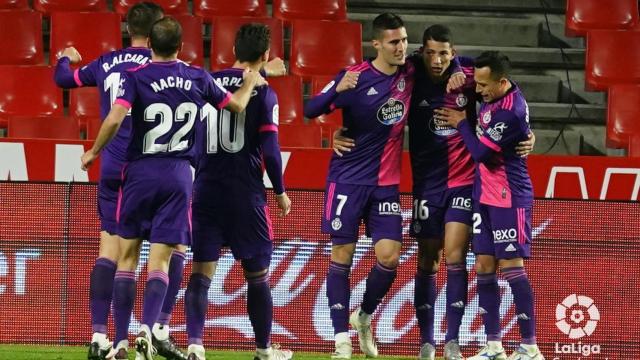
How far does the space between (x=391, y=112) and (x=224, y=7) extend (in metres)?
5.25

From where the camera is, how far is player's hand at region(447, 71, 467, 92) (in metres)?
8.62

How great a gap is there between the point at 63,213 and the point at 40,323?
0.79 metres

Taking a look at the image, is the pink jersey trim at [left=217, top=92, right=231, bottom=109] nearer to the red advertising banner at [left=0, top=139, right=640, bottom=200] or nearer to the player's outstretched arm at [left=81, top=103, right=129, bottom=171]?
the player's outstretched arm at [left=81, top=103, right=129, bottom=171]

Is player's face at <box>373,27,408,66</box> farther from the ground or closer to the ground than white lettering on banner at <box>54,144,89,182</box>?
farther from the ground

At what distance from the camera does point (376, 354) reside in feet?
29.9

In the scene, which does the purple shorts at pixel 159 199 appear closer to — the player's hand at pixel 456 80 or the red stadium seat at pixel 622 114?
the player's hand at pixel 456 80

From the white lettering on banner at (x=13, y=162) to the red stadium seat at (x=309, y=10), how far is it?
168 inches

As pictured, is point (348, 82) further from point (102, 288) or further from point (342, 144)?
point (102, 288)

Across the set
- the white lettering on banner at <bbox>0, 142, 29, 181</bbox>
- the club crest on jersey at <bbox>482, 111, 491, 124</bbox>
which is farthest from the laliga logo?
the white lettering on banner at <bbox>0, 142, 29, 181</bbox>

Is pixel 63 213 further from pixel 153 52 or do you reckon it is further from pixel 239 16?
pixel 239 16

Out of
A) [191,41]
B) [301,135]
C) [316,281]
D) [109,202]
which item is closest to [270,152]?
[109,202]

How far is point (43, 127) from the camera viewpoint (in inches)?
445

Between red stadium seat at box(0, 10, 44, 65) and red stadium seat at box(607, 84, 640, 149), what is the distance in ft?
17.3

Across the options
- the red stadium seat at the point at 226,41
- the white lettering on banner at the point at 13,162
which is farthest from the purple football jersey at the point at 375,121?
the red stadium seat at the point at 226,41
